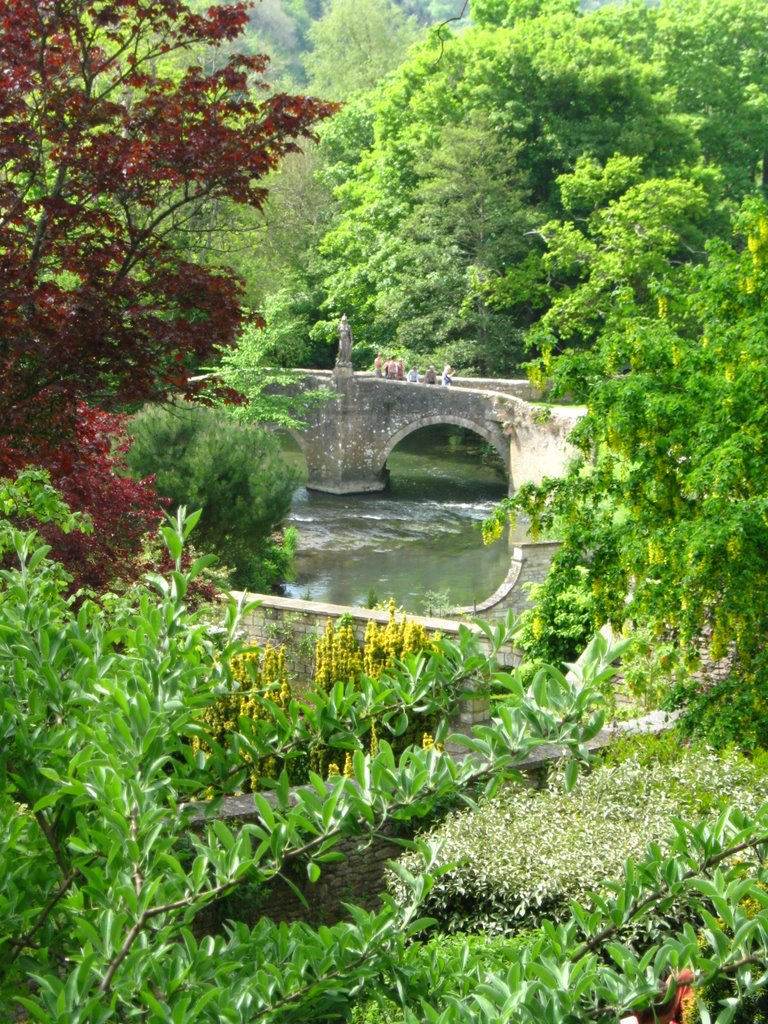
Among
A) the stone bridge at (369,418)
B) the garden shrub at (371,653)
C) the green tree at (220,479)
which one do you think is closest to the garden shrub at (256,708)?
the garden shrub at (371,653)

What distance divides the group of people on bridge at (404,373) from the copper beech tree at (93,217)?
27798 mm

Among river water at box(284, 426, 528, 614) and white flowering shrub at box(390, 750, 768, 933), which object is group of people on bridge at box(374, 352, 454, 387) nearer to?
river water at box(284, 426, 528, 614)

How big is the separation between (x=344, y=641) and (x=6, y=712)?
998 centimetres

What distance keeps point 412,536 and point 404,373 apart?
788 centimetres

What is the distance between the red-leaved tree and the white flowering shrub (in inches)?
119

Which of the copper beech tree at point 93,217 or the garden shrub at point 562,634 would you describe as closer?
the copper beech tree at point 93,217

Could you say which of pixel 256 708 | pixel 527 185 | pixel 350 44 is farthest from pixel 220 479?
pixel 350 44

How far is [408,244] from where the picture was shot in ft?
128

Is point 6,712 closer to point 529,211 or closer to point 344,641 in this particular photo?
point 344,641

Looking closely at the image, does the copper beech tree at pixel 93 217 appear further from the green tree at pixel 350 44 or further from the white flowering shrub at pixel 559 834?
the green tree at pixel 350 44

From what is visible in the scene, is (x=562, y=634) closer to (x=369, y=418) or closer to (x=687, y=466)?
(x=687, y=466)

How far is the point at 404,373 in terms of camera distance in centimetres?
3812

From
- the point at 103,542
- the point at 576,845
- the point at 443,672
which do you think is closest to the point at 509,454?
the point at 103,542

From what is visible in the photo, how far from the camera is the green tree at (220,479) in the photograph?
2323cm
